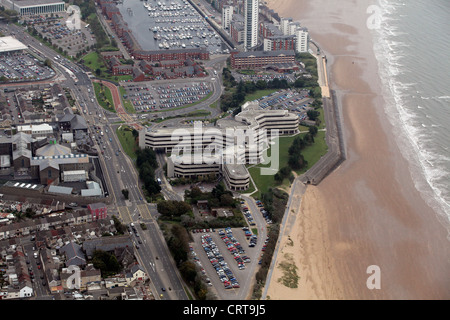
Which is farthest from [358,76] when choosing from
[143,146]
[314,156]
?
[143,146]

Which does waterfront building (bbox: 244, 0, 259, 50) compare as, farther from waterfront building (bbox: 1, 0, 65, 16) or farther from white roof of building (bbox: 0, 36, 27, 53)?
waterfront building (bbox: 1, 0, 65, 16)

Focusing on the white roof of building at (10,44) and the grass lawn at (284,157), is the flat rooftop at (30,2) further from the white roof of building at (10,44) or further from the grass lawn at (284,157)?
the grass lawn at (284,157)

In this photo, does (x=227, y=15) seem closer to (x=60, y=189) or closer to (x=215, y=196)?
(x=215, y=196)

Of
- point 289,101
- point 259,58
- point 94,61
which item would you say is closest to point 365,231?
point 289,101

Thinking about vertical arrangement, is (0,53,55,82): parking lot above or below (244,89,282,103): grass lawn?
above

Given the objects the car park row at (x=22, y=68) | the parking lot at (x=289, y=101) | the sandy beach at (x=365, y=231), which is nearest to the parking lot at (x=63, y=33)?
the car park row at (x=22, y=68)

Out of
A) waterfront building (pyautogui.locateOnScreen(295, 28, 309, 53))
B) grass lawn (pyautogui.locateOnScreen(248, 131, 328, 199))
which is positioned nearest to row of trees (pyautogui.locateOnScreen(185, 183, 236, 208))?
grass lawn (pyautogui.locateOnScreen(248, 131, 328, 199))

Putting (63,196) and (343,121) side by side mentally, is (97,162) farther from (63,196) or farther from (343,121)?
(343,121)
